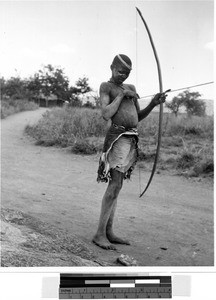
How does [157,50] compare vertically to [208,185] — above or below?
above

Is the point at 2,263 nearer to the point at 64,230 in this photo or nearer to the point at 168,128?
the point at 64,230

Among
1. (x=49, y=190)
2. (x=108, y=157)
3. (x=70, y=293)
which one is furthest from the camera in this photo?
(x=49, y=190)

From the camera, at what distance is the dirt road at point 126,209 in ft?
12.1

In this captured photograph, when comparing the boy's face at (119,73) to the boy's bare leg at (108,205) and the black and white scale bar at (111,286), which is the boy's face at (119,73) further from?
the black and white scale bar at (111,286)

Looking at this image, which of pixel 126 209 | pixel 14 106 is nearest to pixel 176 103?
pixel 126 209

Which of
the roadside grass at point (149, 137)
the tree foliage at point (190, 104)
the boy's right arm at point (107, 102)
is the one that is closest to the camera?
the boy's right arm at point (107, 102)

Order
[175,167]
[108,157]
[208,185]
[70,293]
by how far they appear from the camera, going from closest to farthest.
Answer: [70,293]
[108,157]
[208,185]
[175,167]

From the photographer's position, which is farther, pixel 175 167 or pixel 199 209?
pixel 175 167

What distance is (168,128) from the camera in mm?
11438

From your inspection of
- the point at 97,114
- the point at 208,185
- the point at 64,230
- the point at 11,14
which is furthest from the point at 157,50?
the point at 97,114

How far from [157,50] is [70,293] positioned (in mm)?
2452

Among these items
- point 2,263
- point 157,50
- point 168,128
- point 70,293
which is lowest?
point 70,293

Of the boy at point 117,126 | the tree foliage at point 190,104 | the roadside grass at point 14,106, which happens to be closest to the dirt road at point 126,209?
the boy at point 117,126

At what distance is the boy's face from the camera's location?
11.6ft
